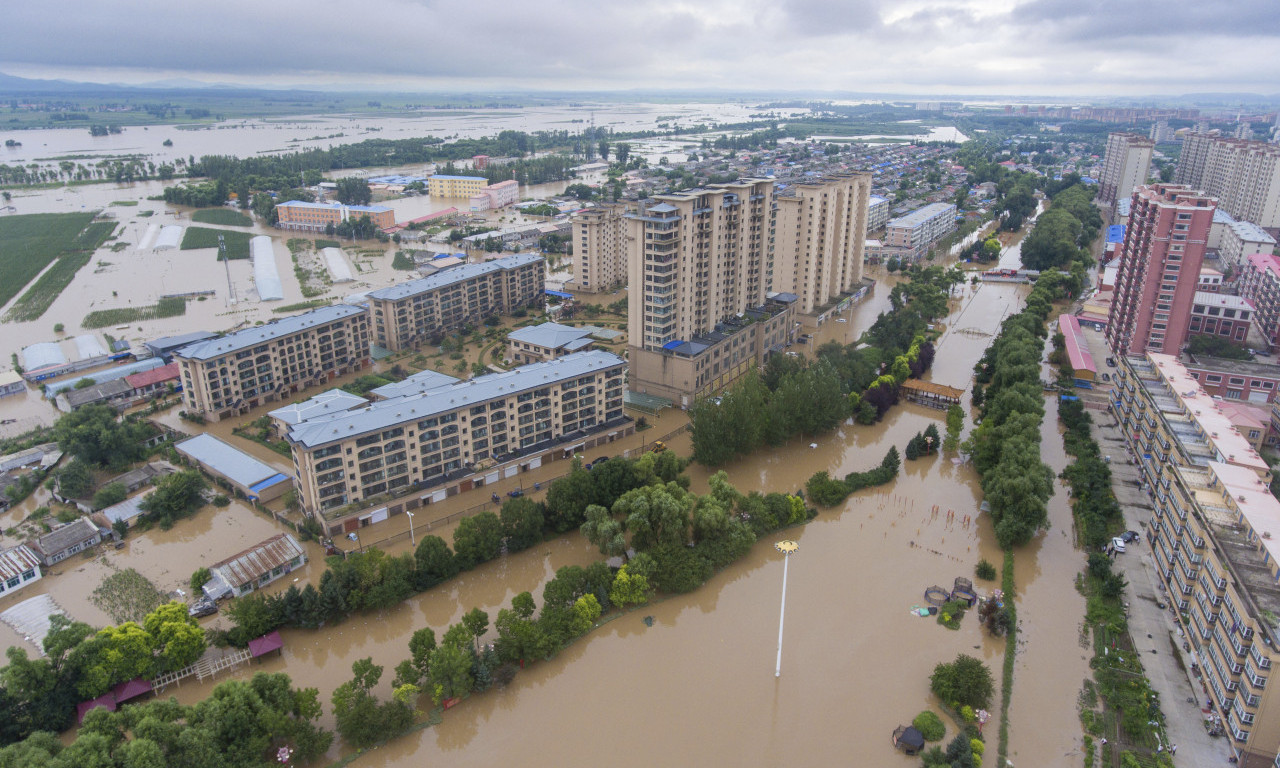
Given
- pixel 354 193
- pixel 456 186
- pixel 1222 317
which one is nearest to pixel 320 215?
pixel 354 193

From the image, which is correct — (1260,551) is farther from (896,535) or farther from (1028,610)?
(896,535)

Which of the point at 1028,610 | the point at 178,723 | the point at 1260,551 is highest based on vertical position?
the point at 1260,551

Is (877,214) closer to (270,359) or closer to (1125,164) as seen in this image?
(1125,164)

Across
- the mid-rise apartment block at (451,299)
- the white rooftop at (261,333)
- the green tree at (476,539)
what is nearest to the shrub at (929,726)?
the green tree at (476,539)

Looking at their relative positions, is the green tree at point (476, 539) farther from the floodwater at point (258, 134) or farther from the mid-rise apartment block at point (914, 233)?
the floodwater at point (258, 134)

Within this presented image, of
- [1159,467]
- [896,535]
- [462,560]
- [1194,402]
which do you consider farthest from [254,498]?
[1194,402]

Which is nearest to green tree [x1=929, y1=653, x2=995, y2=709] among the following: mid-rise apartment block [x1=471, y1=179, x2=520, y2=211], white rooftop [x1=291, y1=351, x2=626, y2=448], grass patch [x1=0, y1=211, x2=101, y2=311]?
white rooftop [x1=291, y1=351, x2=626, y2=448]

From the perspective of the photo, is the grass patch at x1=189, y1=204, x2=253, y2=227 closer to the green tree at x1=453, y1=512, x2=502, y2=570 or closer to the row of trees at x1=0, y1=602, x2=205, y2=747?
the green tree at x1=453, y1=512, x2=502, y2=570
